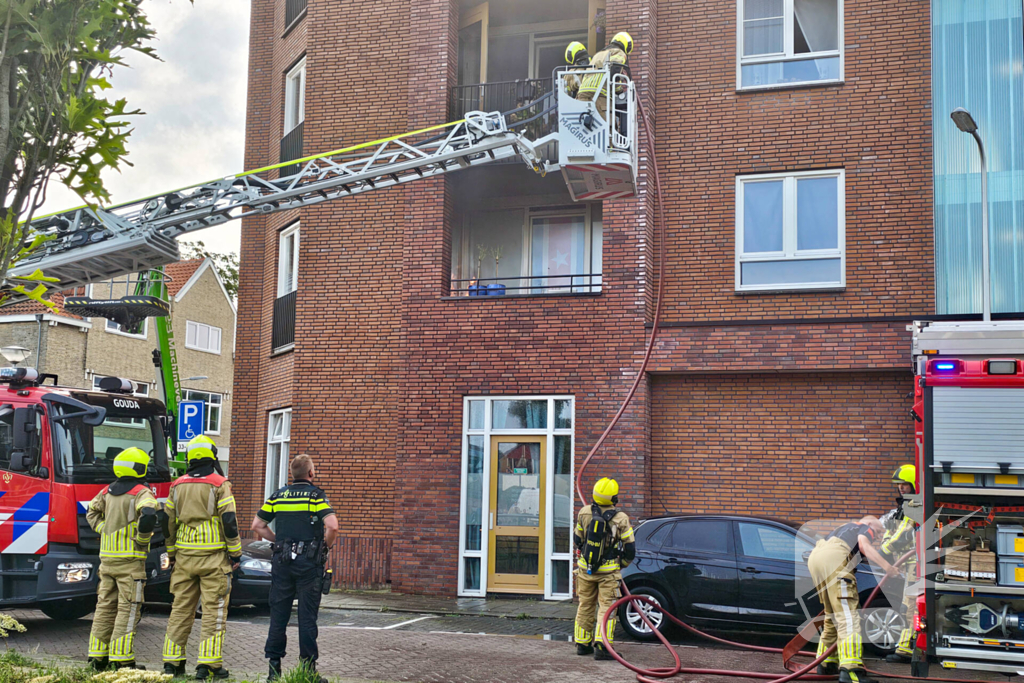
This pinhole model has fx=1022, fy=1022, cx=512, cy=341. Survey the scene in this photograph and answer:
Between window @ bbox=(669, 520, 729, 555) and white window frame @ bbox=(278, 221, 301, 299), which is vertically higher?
white window frame @ bbox=(278, 221, 301, 299)

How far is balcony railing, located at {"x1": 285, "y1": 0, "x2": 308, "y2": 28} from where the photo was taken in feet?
62.1

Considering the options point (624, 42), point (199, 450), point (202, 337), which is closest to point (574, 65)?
point (624, 42)

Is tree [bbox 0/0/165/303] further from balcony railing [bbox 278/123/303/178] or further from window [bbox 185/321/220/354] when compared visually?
window [bbox 185/321/220/354]

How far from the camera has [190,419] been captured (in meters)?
15.5

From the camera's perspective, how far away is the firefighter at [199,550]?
8.57 m

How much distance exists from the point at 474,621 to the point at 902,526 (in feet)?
18.3

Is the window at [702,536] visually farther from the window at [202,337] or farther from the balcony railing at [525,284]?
the window at [202,337]

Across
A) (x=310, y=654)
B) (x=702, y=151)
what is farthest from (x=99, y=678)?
(x=702, y=151)

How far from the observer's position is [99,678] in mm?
7293

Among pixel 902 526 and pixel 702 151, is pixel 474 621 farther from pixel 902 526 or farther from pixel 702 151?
pixel 702 151

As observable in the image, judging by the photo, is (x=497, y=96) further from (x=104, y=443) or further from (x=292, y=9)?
(x=104, y=443)

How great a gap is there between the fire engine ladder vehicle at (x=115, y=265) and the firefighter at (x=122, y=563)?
2.99 feet

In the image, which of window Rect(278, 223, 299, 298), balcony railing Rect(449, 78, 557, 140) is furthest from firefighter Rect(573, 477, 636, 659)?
window Rect(278, 223, 299, 298)

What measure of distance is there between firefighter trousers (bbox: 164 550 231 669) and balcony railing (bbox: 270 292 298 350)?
9.06m
